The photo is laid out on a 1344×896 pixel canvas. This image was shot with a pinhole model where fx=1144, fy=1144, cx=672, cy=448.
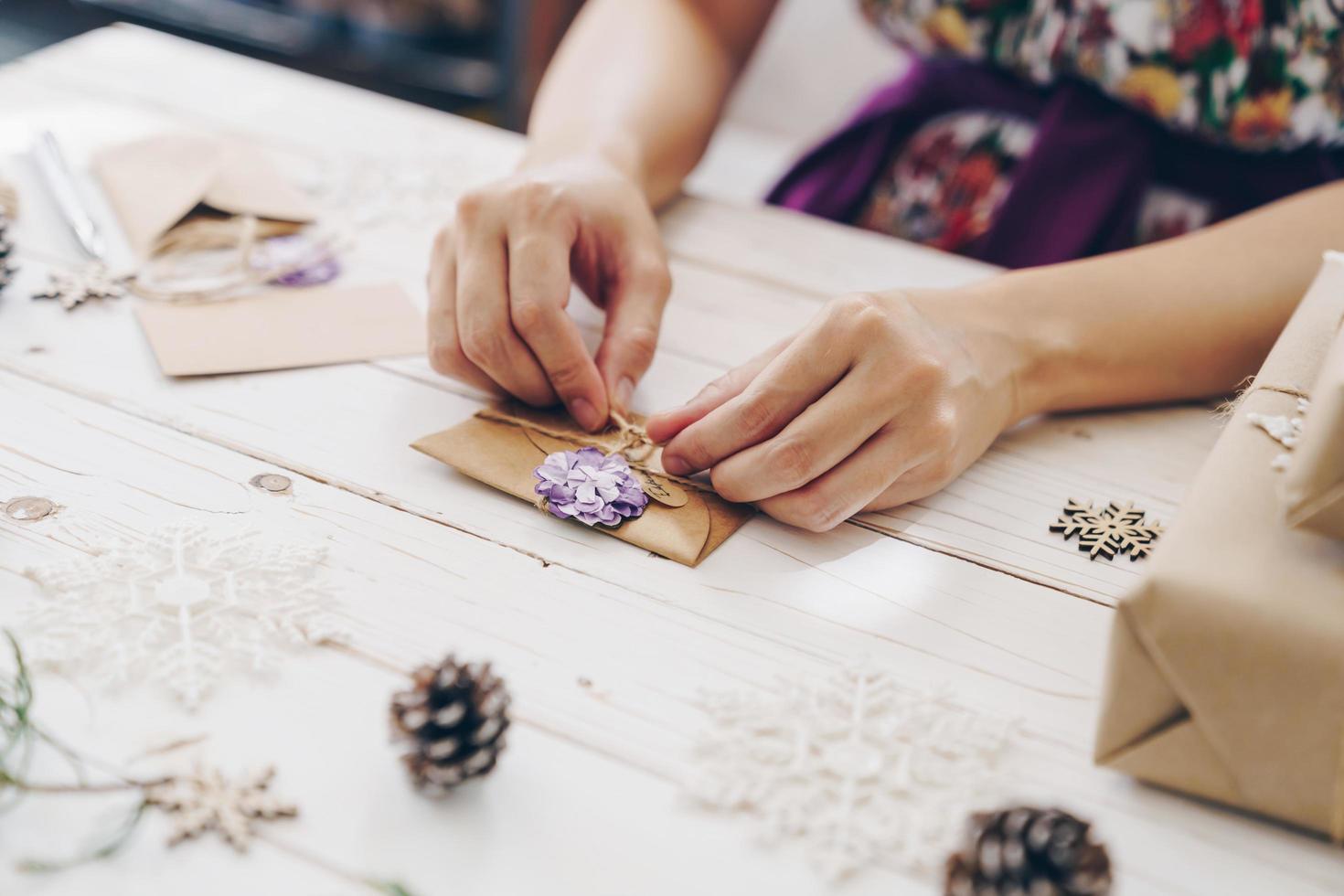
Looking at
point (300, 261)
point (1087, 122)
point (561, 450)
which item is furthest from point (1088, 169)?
point (300, 261)

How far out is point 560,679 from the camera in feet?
2.03

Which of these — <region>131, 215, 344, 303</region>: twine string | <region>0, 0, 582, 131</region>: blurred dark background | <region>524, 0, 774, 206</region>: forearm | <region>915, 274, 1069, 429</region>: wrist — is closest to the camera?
<region>915, 274, 1069, 429</region>: wrist

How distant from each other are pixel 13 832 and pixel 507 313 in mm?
451

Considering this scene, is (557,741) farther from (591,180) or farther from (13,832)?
(591,180)

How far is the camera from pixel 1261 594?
543 millimetres

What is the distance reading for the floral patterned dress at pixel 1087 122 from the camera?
1.05 m

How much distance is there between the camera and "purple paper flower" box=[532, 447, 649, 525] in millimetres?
732

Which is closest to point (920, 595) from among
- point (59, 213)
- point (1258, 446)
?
point (1258, 446)

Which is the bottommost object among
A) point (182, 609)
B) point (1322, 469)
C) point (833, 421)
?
point (182, 609)

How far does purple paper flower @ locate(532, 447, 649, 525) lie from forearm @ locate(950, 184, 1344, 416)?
0.30 m

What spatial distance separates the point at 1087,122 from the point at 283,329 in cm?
80

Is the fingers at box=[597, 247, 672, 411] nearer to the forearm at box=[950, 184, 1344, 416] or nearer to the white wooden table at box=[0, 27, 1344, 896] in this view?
the white wooden table at box=[0, 27, 1344, 896]

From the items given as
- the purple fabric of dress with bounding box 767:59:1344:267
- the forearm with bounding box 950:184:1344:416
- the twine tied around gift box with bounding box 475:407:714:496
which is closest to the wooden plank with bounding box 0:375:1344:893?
the twine tied around gift box with bounding box 475:407:714:496

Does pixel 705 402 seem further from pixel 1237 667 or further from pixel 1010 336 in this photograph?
pixel 1237 667
